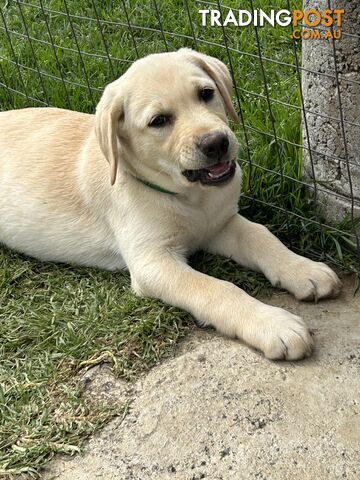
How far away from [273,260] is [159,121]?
2.85 feet

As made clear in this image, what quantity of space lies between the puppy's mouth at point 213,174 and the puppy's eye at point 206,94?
315 millimetres

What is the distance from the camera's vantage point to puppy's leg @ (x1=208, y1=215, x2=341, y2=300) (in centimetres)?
347

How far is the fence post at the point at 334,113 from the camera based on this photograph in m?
3.50

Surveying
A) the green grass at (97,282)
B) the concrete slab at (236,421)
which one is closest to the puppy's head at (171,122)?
the green grass at (97,282)

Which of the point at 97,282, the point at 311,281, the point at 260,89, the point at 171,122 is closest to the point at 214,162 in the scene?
the point at 171,122

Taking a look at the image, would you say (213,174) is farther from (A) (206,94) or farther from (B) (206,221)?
(B) (206,221)

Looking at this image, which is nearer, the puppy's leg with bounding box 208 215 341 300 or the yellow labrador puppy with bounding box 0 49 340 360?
the yellow labrador puppy with bounding box 0 49 340 360

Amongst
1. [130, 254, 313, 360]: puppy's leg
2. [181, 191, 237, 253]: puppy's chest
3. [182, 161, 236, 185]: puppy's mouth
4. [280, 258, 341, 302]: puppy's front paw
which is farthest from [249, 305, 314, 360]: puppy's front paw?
[181, 191, 237, 253]: puppy's chest

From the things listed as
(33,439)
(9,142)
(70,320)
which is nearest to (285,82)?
(9,142)

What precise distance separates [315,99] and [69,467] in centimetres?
215

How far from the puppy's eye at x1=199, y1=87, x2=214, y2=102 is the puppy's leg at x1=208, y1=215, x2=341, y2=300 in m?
0.75

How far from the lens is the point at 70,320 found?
358cm

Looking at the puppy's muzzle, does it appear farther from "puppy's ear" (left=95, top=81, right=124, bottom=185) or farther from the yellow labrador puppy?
"puppy's ear" (left=95, top=81, right=124, bottom=185)

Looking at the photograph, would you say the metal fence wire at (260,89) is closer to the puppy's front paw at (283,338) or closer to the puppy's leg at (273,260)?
the puppy's leg at (273,260)
